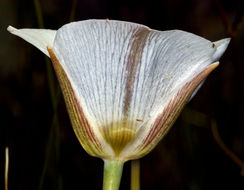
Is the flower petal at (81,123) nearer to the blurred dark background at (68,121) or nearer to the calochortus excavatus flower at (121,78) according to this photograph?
the calochortus excavatus flower at (121,78)

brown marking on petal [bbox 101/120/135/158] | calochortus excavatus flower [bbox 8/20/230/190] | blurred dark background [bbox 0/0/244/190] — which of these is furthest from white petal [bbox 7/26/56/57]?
blurred dark background [bbox 0/0/244/190]

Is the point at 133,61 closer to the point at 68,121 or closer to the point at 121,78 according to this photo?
the point at 121,78

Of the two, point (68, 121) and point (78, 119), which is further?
point (68, 121)

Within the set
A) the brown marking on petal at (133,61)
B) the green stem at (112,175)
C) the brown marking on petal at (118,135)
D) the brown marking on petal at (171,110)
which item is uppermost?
the brown marking on petal at (133,61)

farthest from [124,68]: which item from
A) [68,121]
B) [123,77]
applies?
[68,121]

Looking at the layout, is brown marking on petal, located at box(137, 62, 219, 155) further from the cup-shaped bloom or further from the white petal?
the white petal

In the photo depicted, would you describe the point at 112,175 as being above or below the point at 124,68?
below

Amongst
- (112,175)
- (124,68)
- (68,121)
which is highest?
(124,68)

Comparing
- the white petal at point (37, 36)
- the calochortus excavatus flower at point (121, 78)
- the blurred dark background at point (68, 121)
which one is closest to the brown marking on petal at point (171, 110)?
the calochortus excavatus flower at point (121, 78)
